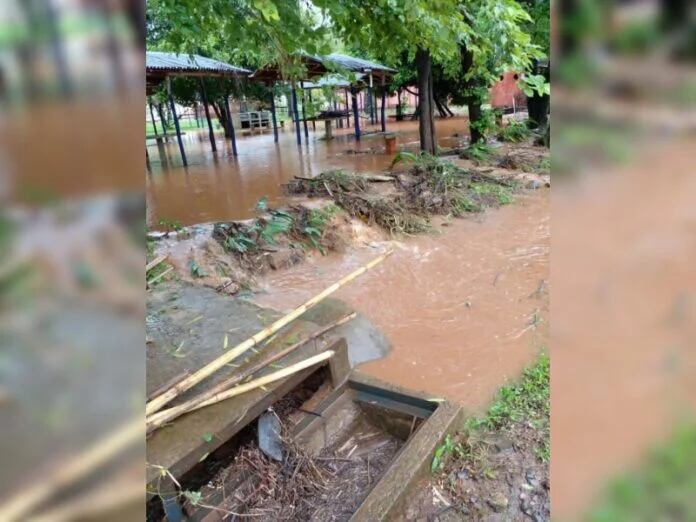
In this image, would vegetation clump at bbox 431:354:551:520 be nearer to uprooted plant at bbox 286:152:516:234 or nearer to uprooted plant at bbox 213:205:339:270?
uprooted plant at bbox 213:205:339:270

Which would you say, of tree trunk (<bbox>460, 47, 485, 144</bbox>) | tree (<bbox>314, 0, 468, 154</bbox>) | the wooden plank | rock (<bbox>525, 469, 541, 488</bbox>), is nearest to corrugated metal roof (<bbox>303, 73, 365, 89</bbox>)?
tree (<bbox>314, 0, 468, 154</bbox>)

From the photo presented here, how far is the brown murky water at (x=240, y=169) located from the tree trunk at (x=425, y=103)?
1292 millimetres

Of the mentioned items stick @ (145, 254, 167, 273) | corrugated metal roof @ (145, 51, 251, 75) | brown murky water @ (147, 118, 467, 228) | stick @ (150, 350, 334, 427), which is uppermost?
corrugated metal roof @ (145, 51, 251, 75)

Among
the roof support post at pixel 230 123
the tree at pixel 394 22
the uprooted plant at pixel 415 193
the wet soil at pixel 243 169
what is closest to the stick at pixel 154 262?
the wet soil at pixel 243 169

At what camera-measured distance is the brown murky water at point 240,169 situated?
30.8 feet

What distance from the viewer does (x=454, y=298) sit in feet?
19.5

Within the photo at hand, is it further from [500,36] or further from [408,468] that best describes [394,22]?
[408,468]

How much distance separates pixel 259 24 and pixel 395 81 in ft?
52.8

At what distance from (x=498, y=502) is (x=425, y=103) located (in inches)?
443

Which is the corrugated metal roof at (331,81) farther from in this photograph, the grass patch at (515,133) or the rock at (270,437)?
the grass patch at (515,133)

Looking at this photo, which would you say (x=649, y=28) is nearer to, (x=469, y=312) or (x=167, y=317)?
(x=167, y=317)

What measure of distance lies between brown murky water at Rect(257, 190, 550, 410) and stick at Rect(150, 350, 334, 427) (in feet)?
3.38

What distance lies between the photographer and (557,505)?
548 mm

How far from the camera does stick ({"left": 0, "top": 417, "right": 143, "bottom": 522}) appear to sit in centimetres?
46
